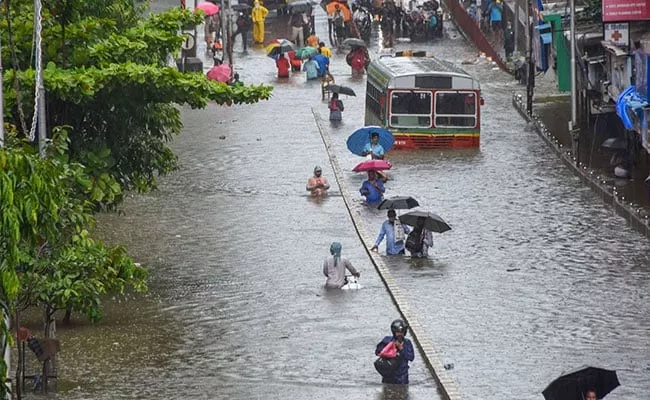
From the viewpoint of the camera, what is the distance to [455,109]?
128 ft

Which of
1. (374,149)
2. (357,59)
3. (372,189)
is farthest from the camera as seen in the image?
(357,59)

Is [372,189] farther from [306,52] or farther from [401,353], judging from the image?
[306,52]

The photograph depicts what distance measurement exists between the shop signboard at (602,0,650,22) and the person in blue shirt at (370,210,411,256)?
831 centimetres

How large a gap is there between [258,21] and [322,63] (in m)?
8.26

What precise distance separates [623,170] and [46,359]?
17400mm

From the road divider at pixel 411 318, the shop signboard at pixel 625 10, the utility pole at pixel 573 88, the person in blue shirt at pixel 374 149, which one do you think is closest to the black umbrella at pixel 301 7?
the utility pole at pixel 573 88

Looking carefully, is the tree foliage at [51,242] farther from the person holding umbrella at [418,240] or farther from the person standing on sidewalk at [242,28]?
the person standing on sidewalk at [242,28]

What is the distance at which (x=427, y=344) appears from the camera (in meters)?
21.2

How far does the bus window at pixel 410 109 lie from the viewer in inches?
1529

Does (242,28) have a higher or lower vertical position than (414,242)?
higher

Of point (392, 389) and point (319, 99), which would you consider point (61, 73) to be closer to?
point (392, 389)

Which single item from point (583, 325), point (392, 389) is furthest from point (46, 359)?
point (583, 325)

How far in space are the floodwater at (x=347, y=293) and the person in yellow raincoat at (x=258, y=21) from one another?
62.4 ft

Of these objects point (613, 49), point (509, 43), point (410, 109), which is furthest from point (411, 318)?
point (509, 43)
